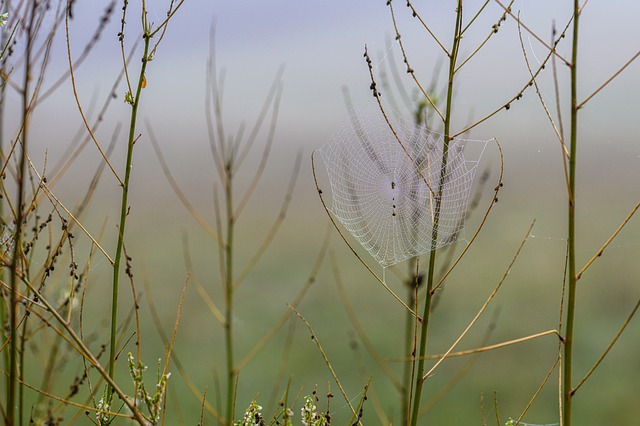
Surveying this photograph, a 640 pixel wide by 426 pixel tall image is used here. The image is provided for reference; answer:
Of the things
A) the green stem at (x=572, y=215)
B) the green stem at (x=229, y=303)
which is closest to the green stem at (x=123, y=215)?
the green stem at (x=229, y=303)

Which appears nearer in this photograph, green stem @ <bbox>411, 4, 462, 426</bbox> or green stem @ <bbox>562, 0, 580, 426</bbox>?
green stem @ <bbox>562, 0, 580, 426</bbox>

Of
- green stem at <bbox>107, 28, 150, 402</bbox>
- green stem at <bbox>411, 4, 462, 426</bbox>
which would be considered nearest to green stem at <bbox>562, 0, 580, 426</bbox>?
green stem at <bbox>411, 4, 462, 426</bbox>

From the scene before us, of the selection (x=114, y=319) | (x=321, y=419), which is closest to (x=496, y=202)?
(x=321, y=419)

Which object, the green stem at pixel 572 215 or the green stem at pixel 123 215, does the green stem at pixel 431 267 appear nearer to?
the green stem at pixel 572 215

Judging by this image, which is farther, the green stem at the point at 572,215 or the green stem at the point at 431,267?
the green stem at the point at 431,267

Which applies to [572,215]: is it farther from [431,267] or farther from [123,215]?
[123,215]

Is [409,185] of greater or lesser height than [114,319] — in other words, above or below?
above

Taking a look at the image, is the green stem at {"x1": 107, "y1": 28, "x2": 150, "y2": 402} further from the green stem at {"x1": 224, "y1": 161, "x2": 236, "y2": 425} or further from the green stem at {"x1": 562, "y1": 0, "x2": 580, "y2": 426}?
the green stem at {"x1": 562, "y1": 0, "x2": 580, "y2": 426}

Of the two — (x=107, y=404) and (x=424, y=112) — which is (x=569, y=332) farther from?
(x=107, y=404)

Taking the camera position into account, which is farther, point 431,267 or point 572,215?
point 431,267

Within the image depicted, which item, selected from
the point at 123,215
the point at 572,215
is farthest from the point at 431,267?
the point at 123,215

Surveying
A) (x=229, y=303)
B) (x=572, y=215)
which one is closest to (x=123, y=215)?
(x=229, y=303)
